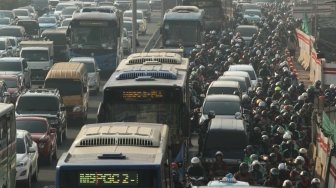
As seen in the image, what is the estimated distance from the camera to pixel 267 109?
33375mm

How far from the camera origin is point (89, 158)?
17.8m

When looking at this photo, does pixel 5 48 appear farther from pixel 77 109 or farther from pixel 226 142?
pixel 226 142

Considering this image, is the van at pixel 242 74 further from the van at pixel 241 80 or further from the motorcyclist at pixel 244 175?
the motorcyclist at pixel 244 175

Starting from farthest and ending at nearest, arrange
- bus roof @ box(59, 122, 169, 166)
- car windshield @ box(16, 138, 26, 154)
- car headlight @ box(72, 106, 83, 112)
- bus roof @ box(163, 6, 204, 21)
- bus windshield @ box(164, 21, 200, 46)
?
bus roof @ box(163, 6, 204, 21) < bus windshield @ box(164, 21, 200, 46) < car headlight @ box(72, 106, 83, 112) < car windshield @ box(16, 138, 26, 154) < bus roof @ box(59, 122, 169, 166)

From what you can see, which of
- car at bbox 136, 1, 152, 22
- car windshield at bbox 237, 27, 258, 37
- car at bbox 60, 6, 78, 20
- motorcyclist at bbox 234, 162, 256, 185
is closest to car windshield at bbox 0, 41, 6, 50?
car windshield at bbox 237, 27, 258, 37

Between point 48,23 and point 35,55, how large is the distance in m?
25.0

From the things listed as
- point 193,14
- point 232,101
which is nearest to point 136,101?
point 232,101

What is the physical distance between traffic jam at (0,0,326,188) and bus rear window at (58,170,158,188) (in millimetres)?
12

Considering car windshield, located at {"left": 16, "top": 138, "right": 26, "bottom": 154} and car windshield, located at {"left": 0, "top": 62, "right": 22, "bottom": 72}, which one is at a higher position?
car windshield, located at {"left": 16, "top": 138, "right": 26, "bottom": 154}

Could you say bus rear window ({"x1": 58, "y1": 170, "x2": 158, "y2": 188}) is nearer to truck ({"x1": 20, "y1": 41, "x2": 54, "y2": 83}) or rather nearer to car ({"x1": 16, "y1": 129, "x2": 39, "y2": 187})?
car ({"x1": 16, "y1": 129, "x2": 39, "y2": 187})

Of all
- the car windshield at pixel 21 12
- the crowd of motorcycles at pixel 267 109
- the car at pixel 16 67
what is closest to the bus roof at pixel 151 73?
the crowd of motorcycles at pixel 267 109

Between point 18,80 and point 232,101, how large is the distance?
12.4 m

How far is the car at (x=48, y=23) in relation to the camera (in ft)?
257

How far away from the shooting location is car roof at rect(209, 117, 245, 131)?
29905mm
